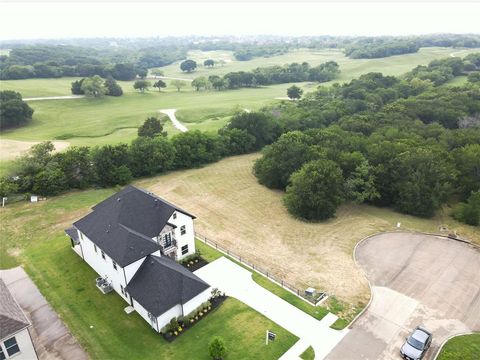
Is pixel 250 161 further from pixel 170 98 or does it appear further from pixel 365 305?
pixel 170 98

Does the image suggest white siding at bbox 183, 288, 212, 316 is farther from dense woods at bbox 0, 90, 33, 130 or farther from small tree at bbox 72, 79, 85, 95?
small tree at bbox 72, 79, 85, 95

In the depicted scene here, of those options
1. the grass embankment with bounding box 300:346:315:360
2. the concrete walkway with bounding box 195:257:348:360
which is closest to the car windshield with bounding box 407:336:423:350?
the concrete walkway with bounding box 195:257:348:360

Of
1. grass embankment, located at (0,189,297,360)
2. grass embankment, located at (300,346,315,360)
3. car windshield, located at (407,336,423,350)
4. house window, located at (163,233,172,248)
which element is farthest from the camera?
house window, located at (163,233,172,248)

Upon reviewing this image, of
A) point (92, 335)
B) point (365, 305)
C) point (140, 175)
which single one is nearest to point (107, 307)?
point (92, 335)

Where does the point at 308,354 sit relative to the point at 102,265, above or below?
below

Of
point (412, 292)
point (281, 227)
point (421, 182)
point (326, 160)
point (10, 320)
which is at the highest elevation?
point (10, 320)

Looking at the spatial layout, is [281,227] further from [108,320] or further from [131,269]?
[108,320]

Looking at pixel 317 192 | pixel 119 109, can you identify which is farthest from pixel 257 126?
pixel 119 109
